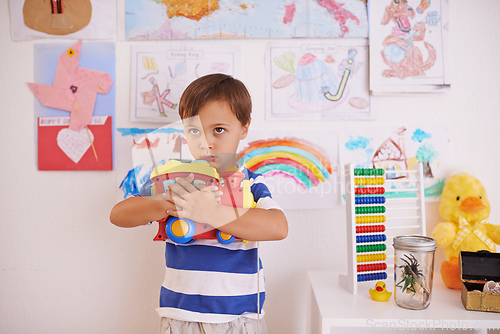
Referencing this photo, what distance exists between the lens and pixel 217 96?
79cm

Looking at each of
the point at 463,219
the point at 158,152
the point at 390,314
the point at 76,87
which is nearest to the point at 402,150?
the point at 463,219

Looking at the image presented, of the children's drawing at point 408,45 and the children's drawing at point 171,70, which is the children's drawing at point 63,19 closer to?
the children's drawing at point 171,70

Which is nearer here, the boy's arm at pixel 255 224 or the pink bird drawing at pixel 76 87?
the boy's arm at pixel 255 224

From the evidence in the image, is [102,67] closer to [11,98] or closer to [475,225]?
[11,98]

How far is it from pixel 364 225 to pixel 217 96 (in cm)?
48

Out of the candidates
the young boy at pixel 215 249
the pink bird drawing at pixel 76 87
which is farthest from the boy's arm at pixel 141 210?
the pink bird drawing at pixel 76 87

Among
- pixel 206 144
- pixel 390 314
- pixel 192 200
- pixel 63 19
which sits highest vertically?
pixel 63 19

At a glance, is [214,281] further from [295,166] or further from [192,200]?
[295,166]

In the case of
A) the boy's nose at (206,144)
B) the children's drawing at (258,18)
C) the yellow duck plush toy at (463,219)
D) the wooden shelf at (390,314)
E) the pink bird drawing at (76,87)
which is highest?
the children's drawing at (258,18)

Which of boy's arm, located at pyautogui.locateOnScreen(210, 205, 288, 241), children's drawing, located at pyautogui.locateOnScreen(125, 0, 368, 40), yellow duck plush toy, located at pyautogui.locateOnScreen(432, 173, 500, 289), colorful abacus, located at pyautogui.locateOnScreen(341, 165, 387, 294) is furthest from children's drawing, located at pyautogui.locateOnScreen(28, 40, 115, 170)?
yellow duck plush toy, located at pyautogui.locateOnScreen(432, 173, 500, 289)

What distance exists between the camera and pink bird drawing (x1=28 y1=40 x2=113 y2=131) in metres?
1.10

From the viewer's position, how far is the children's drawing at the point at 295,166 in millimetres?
1078

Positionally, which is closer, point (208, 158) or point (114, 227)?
point (208, 158)

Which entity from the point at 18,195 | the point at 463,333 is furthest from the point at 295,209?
the point at 18,195
